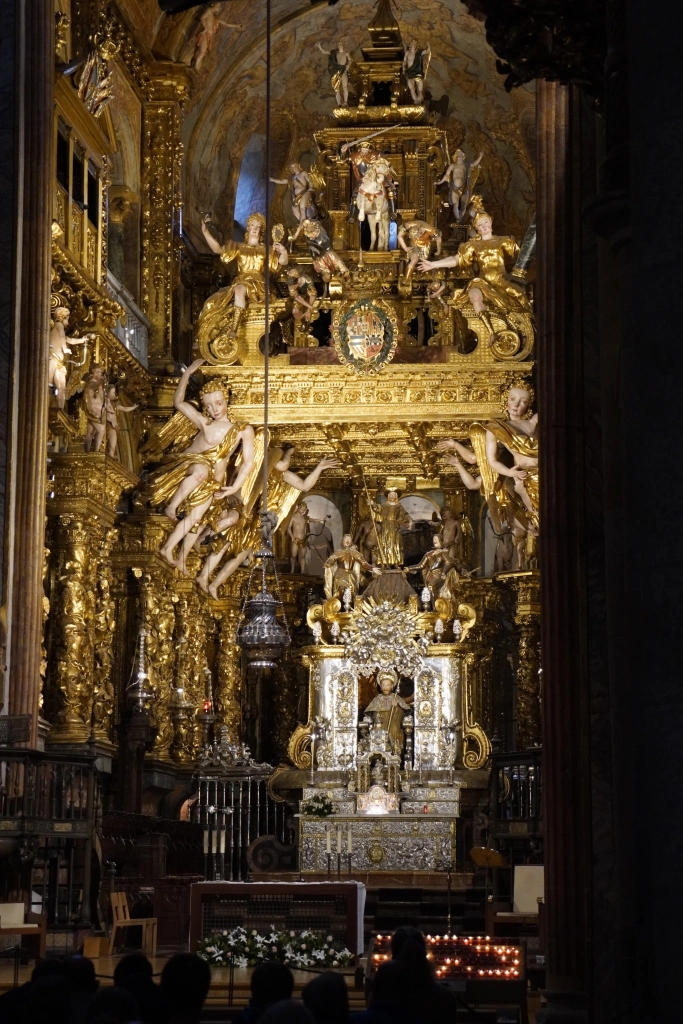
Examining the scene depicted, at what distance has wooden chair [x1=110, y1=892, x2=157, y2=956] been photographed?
51.8ft

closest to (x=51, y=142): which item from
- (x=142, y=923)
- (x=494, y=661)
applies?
(x=142, y=923)

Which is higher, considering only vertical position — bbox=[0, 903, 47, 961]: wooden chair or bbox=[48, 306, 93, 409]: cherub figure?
bbox=[48, 306, 93, 409]: cherub figure

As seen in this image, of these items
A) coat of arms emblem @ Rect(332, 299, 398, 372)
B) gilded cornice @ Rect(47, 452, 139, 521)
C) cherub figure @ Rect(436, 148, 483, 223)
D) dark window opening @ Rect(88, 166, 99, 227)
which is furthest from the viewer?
cherub figure @ Rect(436, 148, 483, 223)

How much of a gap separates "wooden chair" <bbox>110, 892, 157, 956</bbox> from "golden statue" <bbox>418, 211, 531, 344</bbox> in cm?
1062

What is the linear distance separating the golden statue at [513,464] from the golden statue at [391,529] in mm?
2358

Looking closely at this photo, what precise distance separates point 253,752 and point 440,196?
985 cm

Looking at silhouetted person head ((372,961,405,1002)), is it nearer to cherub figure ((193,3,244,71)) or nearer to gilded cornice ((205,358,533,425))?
gilded cornice ((205,358,533,425))

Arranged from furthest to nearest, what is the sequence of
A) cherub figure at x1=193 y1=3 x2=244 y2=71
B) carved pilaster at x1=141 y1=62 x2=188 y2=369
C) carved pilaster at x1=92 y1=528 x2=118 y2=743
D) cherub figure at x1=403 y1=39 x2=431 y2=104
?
cherub figure at x1=403 y1=39 x2=431 y2=104 < cherub figure at x1=193 y1=3 x2=244 y2=71 < carved pilaster at x1=141 y1=62 x2=188 y2=369 < carved pilaster at x1=92 y1=528 x2=118 y2=743

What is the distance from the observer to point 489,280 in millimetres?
23781

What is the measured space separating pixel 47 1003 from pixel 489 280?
1958 cm

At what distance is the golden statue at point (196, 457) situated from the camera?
23.8 m

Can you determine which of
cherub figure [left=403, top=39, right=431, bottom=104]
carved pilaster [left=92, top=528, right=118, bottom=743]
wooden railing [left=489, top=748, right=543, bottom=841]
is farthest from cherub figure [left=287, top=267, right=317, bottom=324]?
wooden railing [left=489, top=748, right=543, bottom=841]

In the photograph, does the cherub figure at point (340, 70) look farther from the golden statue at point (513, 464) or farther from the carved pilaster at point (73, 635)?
the carved pilaster at point (73, 635)

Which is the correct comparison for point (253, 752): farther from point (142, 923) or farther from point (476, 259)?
point (142, 923)
